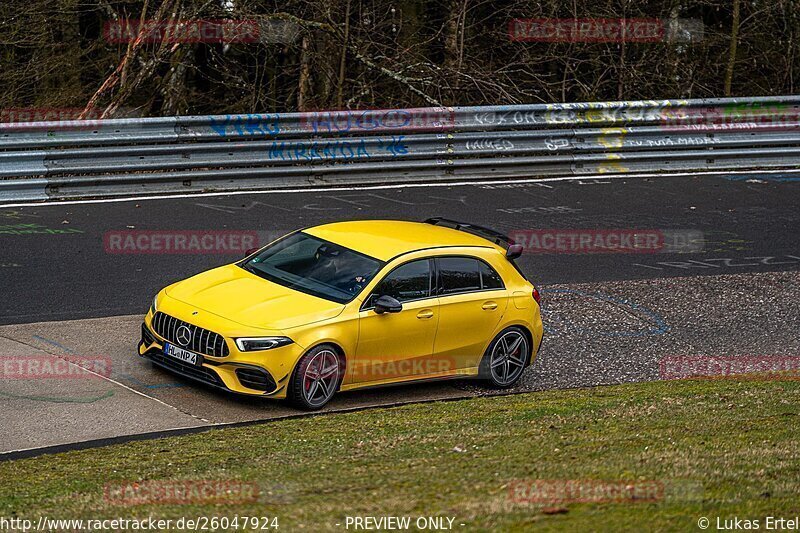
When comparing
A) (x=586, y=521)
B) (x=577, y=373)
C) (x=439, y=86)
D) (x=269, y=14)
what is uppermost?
(x=269, y=14)

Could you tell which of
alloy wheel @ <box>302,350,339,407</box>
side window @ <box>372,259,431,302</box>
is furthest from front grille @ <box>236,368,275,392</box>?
side window @ <box>372,259,431,302</box>

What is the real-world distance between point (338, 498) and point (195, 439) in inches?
103

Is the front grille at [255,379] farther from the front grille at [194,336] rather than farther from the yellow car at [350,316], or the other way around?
the front grille at [194,336]

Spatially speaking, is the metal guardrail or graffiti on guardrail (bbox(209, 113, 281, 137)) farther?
graffiti on guardrail (bbox(209, 113, 281, 137))

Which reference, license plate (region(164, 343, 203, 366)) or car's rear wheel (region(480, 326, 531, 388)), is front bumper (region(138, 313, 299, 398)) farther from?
car's rear wheel (region(480, 326, 531, 388))

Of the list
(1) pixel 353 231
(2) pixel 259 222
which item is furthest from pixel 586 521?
(2) pixel 259 222

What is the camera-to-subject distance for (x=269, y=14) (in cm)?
2062

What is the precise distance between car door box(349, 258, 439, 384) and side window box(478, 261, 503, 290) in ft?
2.00

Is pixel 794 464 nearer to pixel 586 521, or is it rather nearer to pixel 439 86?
pixel 586 521

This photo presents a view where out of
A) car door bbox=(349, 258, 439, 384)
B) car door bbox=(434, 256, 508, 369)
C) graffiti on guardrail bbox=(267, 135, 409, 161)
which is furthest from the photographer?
graffiti on guardrail bbox=(267, 135, 409, 161)

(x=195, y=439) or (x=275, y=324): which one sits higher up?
(x=275, y=324)

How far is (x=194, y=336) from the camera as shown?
373 inches

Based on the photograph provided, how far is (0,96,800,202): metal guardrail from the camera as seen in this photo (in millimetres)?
16031

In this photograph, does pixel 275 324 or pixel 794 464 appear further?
pixel 275 324
